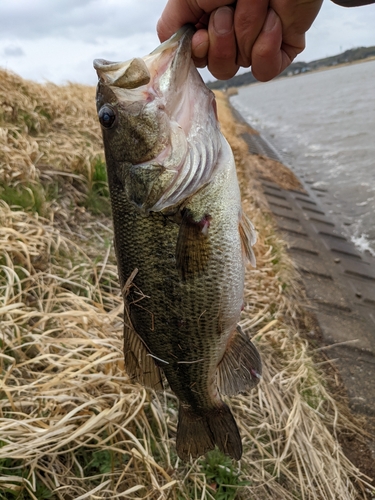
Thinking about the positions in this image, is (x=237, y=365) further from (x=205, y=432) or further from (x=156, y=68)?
(x=156, y=68)

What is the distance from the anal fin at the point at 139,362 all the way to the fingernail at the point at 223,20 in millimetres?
1548

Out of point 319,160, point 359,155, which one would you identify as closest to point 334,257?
point 359,155

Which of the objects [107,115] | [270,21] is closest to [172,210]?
[107,115]

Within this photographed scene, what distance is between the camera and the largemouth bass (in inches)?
Result: 77.4

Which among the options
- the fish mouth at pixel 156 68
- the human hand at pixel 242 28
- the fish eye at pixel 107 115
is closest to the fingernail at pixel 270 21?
the human hand at pixel 242 28

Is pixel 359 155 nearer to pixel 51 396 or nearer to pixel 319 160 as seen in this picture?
pixel 319 160

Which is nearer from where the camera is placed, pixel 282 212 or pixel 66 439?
pixel 66 439

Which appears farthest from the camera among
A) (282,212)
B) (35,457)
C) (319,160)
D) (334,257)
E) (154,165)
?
(319,160)

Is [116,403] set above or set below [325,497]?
above

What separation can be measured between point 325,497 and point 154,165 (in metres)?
2.59

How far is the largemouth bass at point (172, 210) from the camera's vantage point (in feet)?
6.45

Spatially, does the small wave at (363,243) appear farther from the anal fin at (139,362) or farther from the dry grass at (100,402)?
the anal fin at (139,362)

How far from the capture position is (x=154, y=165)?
6.57 feet

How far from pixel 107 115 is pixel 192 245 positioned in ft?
2.48
